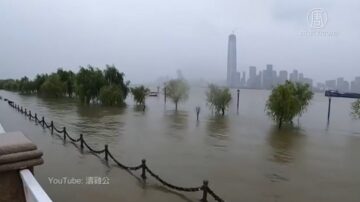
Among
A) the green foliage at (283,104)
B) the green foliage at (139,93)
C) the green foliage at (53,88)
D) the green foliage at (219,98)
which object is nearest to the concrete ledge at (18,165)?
the green foliage at (283,104)

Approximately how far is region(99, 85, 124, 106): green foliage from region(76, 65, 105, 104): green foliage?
2441mm

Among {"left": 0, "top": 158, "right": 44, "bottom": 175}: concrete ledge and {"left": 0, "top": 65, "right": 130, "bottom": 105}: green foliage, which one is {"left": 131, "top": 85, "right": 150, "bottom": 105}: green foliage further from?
{"left": 0, "top": 158, "right": 44, "bottom": 175}: concrete ledge

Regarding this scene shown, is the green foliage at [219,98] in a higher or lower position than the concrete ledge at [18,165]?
lower

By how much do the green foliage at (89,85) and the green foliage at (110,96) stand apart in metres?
2.44

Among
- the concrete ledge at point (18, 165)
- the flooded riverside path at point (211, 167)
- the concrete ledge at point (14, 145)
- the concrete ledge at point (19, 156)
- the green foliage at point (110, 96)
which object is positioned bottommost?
the flooded riverside path at point (211, 167)

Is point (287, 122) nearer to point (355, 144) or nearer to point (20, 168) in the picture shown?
point (355, 144)

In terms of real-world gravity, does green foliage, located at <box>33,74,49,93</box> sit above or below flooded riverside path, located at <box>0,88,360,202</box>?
above

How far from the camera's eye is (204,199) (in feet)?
23.8

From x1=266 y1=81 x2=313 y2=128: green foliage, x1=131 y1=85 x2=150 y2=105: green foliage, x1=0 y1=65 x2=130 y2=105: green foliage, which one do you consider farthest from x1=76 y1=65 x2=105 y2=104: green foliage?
x1=266 y1=81 x2=313 y2=128: green foliage

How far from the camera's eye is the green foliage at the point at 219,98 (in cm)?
3744

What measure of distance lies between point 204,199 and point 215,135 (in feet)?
39.1

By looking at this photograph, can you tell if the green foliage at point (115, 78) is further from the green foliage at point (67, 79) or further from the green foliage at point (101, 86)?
the green foliage at point (67, 79)

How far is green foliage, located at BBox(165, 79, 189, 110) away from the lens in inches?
1809

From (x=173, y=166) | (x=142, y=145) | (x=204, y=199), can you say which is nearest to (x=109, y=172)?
(x=173, y=166)
